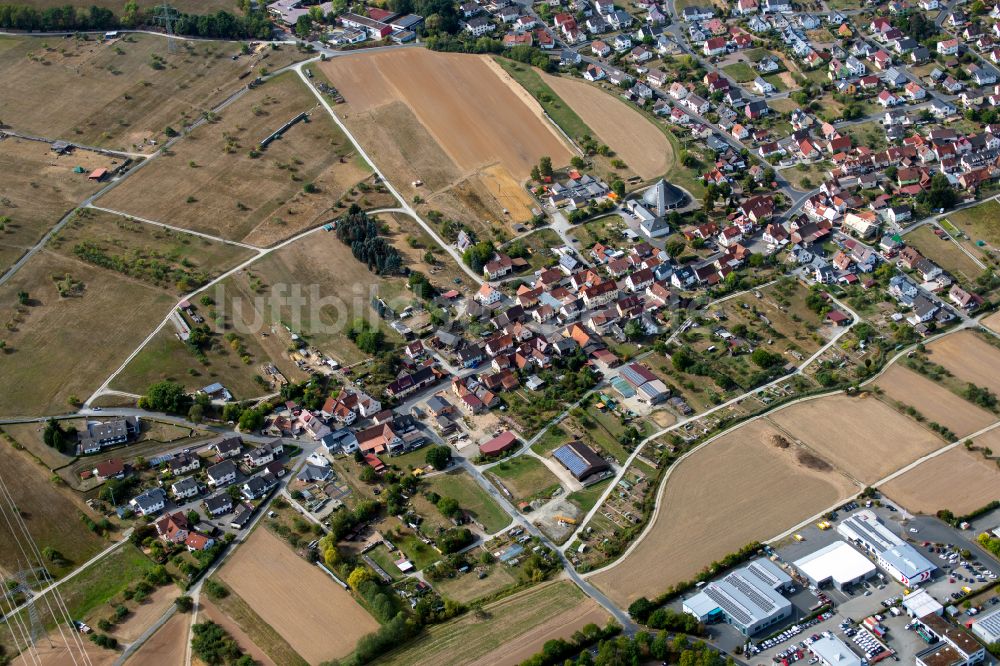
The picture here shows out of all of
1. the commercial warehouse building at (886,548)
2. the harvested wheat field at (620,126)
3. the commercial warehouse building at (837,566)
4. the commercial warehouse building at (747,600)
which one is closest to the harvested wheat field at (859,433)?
the commercial warehouse building at (886,548)

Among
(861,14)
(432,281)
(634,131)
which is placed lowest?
(432,281)

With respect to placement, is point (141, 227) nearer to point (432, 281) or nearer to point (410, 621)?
point (432, 281)

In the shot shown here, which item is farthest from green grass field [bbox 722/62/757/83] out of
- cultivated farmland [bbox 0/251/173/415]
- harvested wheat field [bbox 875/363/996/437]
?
cultivated farmland [bbox 0/251/173/415]

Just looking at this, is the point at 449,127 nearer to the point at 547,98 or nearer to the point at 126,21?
the point at 547,98

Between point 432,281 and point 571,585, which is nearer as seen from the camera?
point 571,585

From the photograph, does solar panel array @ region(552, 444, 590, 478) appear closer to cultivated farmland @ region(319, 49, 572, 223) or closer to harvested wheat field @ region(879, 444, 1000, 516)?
harvested wheat field @ region(879, 444, 1000, 516)

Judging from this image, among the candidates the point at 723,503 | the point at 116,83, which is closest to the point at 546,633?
the point at 723,503

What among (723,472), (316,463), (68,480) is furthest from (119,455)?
(723,472)
